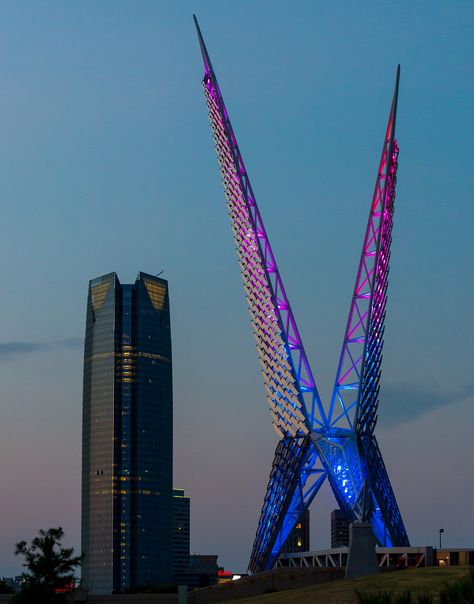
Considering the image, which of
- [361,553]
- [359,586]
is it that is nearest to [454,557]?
[361,553]

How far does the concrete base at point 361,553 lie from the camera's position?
273 ft

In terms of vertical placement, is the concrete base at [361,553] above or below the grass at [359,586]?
above

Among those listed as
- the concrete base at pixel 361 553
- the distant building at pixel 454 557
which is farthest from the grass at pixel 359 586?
the distant building at pixel 454 557

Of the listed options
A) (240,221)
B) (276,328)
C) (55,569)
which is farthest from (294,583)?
(240,221)

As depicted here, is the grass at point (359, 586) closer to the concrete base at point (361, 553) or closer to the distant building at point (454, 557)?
the concrete base at point (361, 553)

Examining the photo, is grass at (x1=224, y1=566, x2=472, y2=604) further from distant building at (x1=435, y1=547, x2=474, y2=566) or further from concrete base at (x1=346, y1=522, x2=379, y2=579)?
distant building at (x1=435, y1=547, x2=474, y2=566)

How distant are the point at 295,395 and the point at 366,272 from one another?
13456 millimetres

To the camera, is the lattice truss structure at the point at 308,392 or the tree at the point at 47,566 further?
the lattice truss structure at the point at 308,392

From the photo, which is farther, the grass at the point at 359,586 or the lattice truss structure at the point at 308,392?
the lattice truss structure at the point at 308,392

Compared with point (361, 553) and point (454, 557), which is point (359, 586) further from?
point (454, 557)

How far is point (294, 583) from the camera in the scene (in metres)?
90.9

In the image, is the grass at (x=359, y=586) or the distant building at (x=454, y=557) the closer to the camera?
the grass at (x=359, y=586)

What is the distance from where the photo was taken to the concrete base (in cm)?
8331

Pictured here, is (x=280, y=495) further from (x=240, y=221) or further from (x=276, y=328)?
(x=240, y=221)
